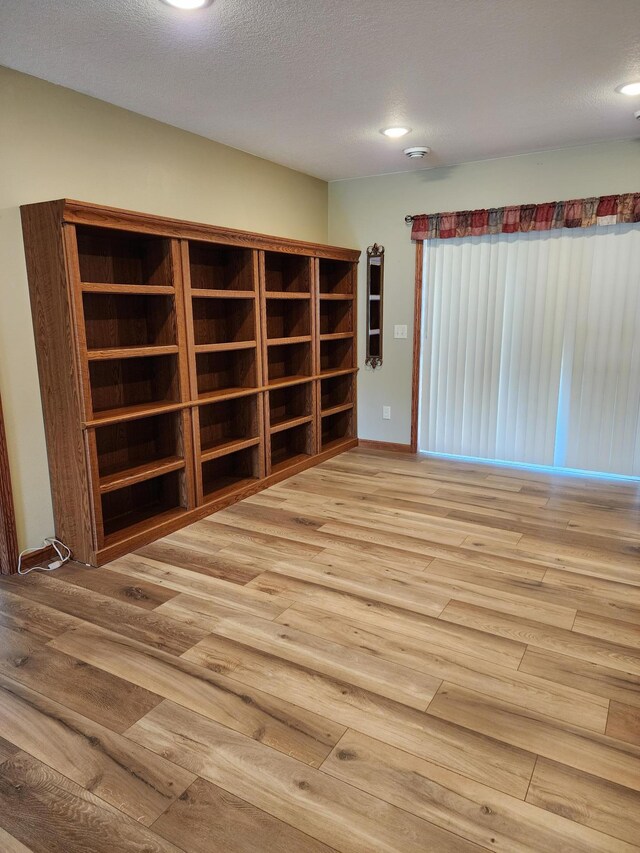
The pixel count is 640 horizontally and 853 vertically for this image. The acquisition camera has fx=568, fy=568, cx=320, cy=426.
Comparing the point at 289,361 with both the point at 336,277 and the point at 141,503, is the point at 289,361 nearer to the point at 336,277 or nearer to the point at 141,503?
the point at 336,277

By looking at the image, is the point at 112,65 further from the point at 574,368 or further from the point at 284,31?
the point at 574,368

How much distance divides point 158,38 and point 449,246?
2.87 m

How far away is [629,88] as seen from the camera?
2.90 meters

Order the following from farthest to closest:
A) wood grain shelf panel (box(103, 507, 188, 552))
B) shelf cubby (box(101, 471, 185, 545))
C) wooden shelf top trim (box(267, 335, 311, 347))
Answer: wooden shelf top trim (box(267, 335, 311, 347)) < shelf cubby (box(101, 471, 185, 545)) < wood grain shelf panel (box(103, 507, 188, 552))

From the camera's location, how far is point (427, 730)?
1.76 m

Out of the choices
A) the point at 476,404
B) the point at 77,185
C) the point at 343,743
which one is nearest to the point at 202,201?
the point at 77,185

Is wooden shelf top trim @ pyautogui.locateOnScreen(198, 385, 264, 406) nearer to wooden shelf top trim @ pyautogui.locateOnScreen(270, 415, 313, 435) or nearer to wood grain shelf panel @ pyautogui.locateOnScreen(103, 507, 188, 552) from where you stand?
wooden shelf top trim @ pyautogui.locateOnScreen(270, 415, 313, 435)

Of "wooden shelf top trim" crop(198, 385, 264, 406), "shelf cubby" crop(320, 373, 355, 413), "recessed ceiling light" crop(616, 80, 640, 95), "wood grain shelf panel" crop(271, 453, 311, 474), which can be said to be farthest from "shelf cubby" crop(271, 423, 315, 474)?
"recessed ceiling light" crop(616, 80, 640, 95)

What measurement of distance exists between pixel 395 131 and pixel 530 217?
129 centimetres

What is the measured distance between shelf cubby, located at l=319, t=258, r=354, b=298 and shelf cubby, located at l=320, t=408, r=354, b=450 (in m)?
1.10

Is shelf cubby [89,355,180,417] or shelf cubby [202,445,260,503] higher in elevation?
shelf cubby [89,355,180,417]

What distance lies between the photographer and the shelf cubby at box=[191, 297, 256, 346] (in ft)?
12.7

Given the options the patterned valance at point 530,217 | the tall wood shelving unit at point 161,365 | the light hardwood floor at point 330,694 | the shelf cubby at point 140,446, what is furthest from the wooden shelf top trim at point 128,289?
the patterned valance at point 530,217

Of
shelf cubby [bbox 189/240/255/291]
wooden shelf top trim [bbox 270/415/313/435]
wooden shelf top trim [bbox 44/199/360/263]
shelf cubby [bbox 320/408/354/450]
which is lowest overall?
shelf cubby [bbox 320/408/354/450]
